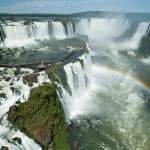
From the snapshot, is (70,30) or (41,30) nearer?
(41,30)

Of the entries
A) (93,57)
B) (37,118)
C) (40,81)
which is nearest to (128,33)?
(93,57)

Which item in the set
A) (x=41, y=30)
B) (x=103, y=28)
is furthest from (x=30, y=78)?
(x=103, y=28)

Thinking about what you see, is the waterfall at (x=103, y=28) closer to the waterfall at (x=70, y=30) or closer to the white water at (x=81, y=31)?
the white water at (x=81, y=31)

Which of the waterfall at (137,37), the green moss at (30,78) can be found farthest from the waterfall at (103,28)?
the green moss at (30,78)

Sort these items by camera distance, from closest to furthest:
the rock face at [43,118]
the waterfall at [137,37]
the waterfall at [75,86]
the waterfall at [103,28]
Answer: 1. the rock face at [43,118]
2. the waterfall at [75,86]
3. the waterfall at [137,37]
4. the waterfall at [103,28]

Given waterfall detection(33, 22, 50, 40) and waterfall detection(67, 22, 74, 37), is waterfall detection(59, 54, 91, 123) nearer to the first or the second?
waterfall detection(33, 22, 50, 40)

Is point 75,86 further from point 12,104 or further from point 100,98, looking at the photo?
point 12,104

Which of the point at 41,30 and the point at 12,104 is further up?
the point at 12,104
